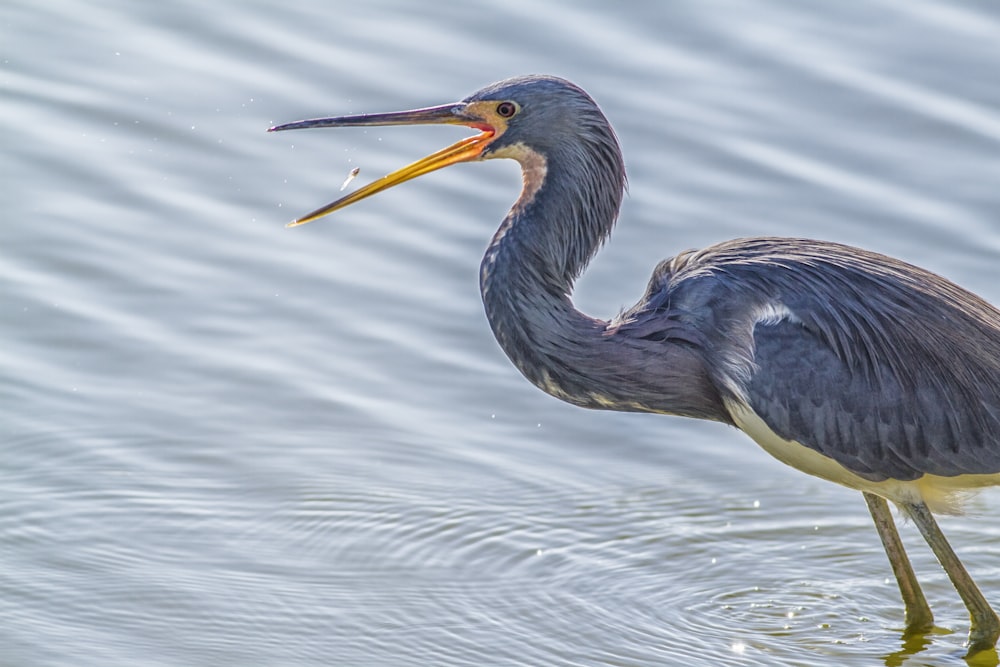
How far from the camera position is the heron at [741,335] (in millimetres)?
7527

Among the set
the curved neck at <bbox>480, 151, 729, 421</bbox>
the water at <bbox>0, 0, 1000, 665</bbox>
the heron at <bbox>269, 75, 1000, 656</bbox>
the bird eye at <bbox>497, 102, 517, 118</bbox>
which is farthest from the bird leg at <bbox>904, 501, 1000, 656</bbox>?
the bird eye at <bbox>497, 102, 517, 118</bbox>

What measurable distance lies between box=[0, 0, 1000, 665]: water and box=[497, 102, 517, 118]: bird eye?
201 cm

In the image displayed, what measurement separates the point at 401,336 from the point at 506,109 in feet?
8.57

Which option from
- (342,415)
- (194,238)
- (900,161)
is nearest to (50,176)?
(194,238)

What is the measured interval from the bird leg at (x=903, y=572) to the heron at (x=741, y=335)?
18 cm

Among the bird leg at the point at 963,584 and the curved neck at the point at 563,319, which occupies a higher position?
the curved neck at the point at 563,319

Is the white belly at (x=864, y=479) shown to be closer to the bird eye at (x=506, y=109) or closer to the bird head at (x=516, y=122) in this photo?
the bird head at (x=516, y=122)

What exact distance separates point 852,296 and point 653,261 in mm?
2851

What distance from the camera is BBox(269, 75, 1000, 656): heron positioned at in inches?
296

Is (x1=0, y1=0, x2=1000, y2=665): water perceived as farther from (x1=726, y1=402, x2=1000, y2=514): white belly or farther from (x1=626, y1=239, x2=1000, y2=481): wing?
(x1=626, y1=239, x2=1000, y2=481): wing

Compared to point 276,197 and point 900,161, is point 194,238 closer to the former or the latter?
point 276,197

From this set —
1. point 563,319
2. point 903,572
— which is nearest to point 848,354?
point 903,572

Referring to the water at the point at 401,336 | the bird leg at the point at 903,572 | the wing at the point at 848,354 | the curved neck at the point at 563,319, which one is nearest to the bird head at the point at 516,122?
the curved neck at the point at 563,319

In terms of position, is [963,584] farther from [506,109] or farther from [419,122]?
[419,122]
